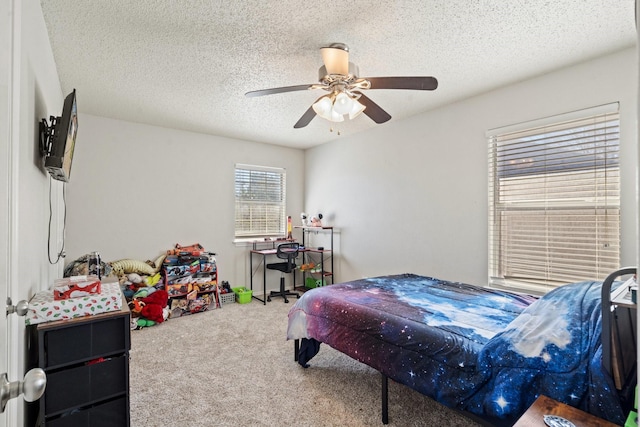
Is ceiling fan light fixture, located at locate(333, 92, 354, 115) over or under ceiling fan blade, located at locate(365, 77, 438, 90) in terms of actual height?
under

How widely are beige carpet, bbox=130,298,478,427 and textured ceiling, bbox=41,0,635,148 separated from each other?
96.6 inches

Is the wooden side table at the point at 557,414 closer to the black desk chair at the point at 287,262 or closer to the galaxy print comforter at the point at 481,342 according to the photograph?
the galaxy print comforter at the point at 481,342

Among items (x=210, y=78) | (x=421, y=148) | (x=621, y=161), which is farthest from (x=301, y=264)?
(x=621, y=161)

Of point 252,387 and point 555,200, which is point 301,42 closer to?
point 555,200

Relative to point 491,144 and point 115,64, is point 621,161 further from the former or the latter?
point 115,64

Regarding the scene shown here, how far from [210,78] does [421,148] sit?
7.66 ft

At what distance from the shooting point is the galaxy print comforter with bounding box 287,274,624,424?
4.07 ft

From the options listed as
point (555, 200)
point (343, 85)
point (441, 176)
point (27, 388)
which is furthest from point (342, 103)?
point (27, 388)

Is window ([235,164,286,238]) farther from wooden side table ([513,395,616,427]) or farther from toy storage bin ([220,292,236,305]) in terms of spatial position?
wooden side table ([513,395,616,427])

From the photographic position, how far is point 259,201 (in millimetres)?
5020

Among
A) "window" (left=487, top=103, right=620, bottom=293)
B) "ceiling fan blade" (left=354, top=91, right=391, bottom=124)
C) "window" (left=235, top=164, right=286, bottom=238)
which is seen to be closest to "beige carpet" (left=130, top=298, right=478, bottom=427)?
"window" (left=487, top=103, right=620, bottom=293)

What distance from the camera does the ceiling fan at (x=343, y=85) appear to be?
1979mm

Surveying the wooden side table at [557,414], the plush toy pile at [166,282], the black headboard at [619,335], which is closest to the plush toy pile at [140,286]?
the plush toy pile at [166,282]

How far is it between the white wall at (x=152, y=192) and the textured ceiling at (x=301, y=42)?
74 centimetres
